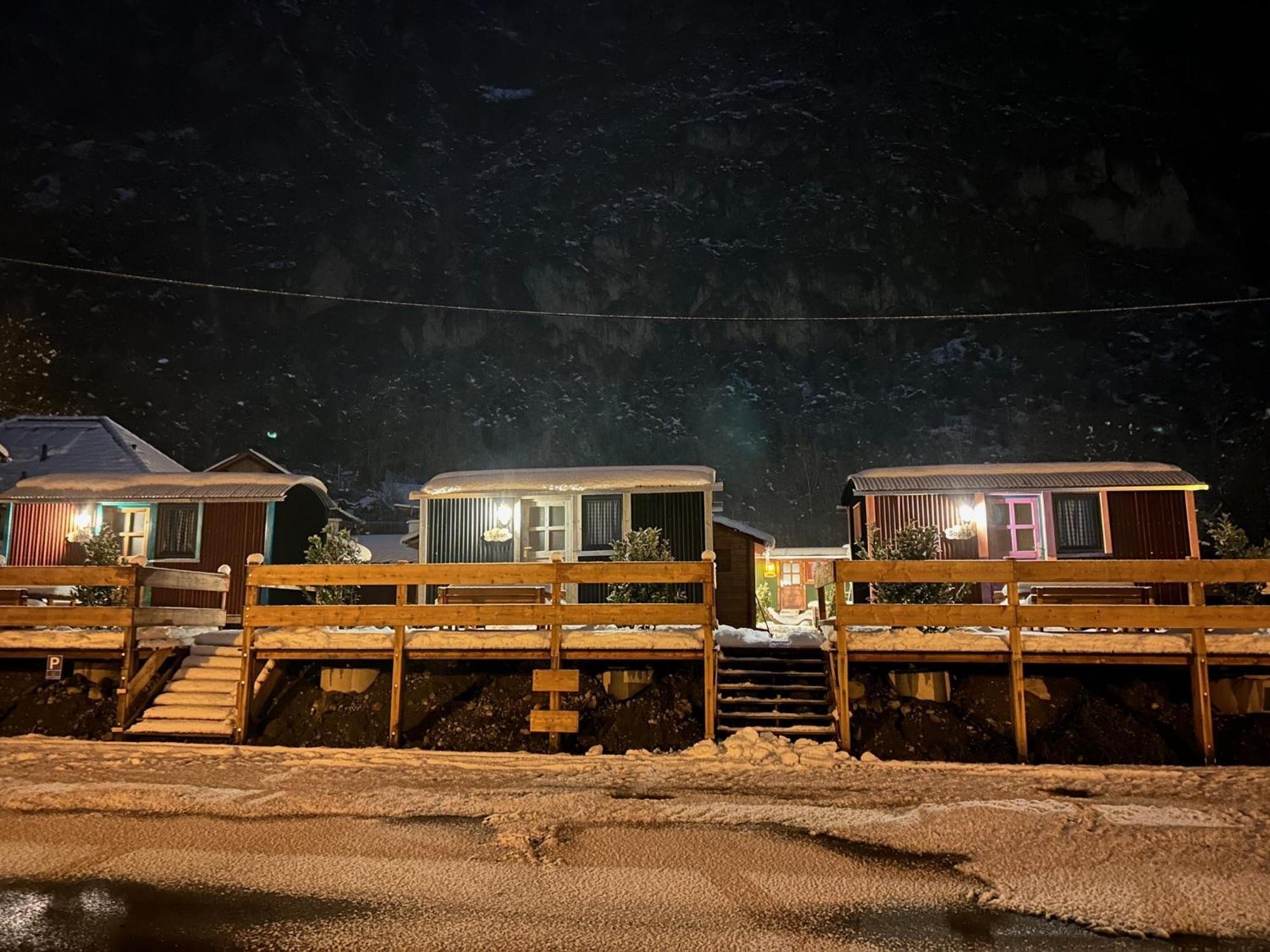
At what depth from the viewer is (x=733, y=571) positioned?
19.1 m

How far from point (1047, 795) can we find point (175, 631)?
40.5 feet

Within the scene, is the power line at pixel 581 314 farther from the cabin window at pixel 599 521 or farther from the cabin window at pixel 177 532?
the cabin window at pixel 599 521

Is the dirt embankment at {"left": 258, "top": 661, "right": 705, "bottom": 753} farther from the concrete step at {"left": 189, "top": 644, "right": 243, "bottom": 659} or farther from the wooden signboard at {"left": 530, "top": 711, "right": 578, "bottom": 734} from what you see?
the concrete step at {"left": 189, "top": 644, "right": 243, "bottom": 659}

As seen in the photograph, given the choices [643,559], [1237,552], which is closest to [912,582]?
[643,559]

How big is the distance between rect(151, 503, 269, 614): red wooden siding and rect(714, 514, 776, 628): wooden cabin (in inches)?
410

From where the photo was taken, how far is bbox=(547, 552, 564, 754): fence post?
10508 mm

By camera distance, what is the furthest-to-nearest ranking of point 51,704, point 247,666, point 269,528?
point 269,528, point 51,704, point 247,666

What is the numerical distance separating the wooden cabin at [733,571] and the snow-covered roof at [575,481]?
1.61m

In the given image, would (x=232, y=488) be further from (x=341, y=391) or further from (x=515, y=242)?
(x=515, y=242)

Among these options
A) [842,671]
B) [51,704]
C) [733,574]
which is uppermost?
[733,574]

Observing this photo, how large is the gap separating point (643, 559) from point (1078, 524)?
9966 mm

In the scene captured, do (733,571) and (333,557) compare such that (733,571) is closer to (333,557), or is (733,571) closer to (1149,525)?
(333,557)

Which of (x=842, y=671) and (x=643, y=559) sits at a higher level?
(x=643, y=559)

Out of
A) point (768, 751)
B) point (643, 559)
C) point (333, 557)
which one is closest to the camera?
point (768, 751)
